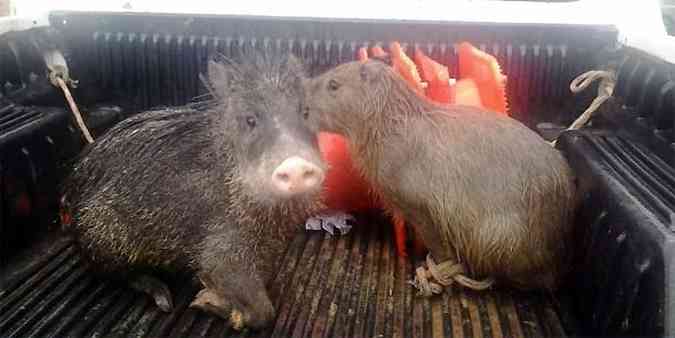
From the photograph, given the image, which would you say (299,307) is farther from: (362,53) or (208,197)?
(362,53)

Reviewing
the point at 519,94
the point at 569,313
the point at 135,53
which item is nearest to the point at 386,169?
the point at 569,313

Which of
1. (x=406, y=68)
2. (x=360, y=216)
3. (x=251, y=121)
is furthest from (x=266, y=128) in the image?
(x=360, y=216)

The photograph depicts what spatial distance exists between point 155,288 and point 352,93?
835 millimetres

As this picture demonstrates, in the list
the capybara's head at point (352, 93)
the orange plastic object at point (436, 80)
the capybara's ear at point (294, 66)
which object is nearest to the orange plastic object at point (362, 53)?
the orange plastic object at point (436, 80)

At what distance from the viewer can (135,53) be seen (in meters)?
2.82

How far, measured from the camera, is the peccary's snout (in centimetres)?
166

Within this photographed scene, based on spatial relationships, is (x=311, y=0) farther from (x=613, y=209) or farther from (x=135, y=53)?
(x=613, y=209)

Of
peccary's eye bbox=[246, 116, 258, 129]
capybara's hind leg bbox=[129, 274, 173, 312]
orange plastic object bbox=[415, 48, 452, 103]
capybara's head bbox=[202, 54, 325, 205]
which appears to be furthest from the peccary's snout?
orange plastic object bbox=[415, 48, 452, 103]

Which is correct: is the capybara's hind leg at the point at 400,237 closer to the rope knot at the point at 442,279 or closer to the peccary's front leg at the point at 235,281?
the rope knot at the point at 442,279

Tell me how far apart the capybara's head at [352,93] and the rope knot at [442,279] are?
19.8 inches

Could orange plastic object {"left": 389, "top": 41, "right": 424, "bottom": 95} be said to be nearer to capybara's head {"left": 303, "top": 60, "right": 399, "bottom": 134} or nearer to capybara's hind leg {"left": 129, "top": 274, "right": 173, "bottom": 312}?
capybara's head {"left": 303, "top": 60, "right": 399, "bottom": 134}

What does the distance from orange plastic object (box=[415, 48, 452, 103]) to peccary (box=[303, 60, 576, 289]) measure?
0.75 feet

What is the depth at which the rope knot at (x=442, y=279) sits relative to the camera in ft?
7.16

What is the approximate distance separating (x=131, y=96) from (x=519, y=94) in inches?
→ 61.5
